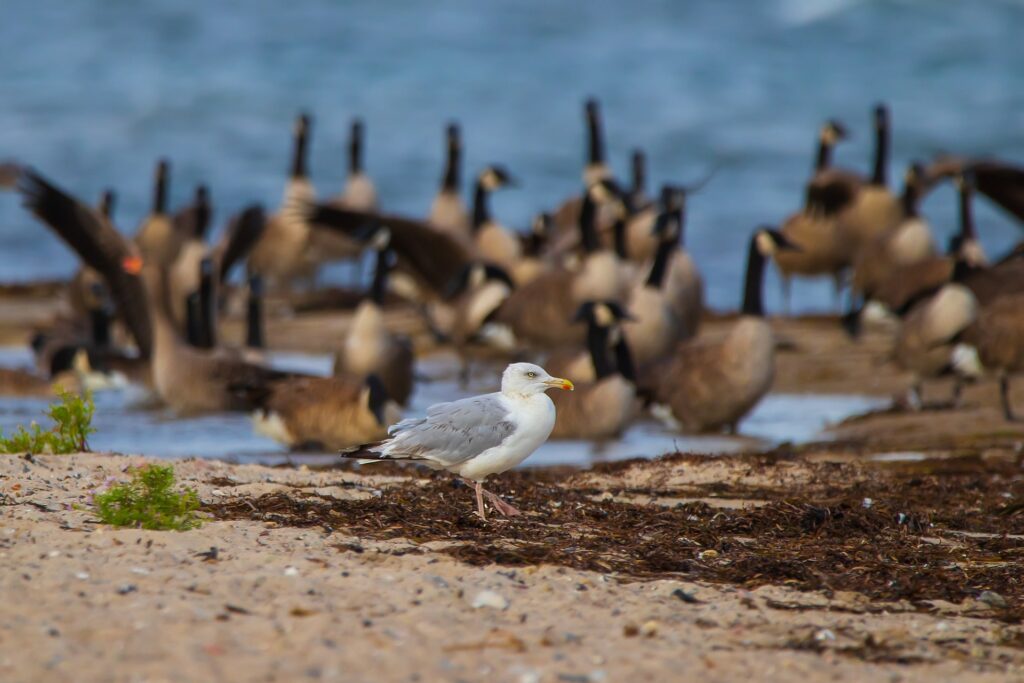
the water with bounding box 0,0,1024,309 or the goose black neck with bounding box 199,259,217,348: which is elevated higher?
the water with bounding box 0,0,1024,309

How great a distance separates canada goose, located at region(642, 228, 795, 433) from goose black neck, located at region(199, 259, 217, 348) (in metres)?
4.50

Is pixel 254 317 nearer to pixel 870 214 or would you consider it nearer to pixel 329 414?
pixel 329 414

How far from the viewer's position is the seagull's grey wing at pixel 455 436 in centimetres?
630

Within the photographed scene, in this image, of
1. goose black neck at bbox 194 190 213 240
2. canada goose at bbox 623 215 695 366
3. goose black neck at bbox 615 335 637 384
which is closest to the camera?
goose black neck at bbox 615 335 637 384

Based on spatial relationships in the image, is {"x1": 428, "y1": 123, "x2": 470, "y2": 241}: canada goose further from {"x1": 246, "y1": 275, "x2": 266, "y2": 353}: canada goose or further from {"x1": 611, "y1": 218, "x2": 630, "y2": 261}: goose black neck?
{"x1": 246, "y1": 275, "x2": 266, "y2": 353}: canada goose

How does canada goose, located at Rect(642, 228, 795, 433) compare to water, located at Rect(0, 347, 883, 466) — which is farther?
canada goose, located at Rect(642, 228, 795, 433)

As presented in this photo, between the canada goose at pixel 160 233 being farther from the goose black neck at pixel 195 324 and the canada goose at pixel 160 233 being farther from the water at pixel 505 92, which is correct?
the goose black neck at pixel 195 324

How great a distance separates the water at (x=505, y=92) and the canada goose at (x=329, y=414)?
11.9 metres

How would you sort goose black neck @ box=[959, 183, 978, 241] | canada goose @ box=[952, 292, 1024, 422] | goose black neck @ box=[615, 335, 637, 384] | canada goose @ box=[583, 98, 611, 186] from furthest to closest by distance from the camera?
canada goose @ box=[583, 98, 611, 186] → goose black neck @ box=[959, 183, 978, 241] → goose black neck @ box=[615, 335, 637, 384] → canada goose @ box=[952, 292, 1024, 422]

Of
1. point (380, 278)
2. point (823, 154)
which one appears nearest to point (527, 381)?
point (380, 278)

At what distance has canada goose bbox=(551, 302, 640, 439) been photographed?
11641mm

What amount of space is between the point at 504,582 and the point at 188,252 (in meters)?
14.7

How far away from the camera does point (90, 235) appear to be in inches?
585

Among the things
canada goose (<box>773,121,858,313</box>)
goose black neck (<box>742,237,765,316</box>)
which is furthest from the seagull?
A: canada goose (<box>773,121,858,313</box>)
